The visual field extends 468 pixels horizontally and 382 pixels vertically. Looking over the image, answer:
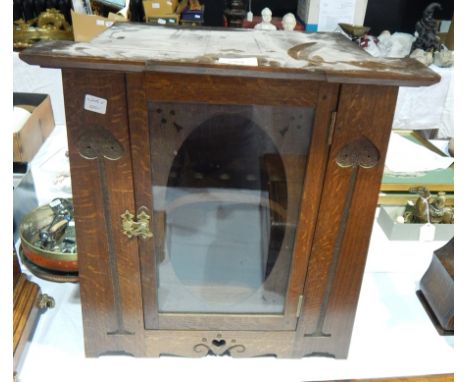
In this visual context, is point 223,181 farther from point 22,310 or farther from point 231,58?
point 22,310

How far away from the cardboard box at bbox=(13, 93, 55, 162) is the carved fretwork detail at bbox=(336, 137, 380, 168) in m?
0.99

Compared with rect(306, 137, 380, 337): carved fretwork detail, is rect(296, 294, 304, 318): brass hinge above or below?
below

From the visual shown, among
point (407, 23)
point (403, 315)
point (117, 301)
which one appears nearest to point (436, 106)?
point (407, 23)

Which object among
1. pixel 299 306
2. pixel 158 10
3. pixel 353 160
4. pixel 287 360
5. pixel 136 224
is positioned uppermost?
pixel 158 10

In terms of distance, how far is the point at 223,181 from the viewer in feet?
2.47

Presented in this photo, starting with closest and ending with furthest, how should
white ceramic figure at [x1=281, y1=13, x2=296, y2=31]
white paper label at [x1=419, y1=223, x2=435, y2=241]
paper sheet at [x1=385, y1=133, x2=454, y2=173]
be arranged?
white paper label at [x1=419, y1=223, x2=435, y2=241]
paper sheet at [x1=385, y1=133, x2=454, y2=173]
white ceramic figure at [x1=281, y1=13, x2=296, y2=31]

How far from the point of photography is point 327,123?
0.65 m

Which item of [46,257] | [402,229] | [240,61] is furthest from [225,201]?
[402,229]

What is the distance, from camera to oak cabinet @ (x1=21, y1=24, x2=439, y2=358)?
61 cm

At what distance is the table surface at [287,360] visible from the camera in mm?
839

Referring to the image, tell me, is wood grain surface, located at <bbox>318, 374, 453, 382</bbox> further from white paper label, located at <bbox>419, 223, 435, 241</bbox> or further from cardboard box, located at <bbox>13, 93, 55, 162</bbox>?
cardboard box, located at <bbox>13, 93, 55, 162</bbox>

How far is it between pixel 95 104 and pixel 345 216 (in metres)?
0.44

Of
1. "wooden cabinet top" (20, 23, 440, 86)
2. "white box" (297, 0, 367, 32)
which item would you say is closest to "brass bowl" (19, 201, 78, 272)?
"wooden cabinet top" (20, 23, 440, 86)

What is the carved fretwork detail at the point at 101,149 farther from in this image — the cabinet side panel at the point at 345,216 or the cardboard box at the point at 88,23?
the cardboard box at the point at 88,23
